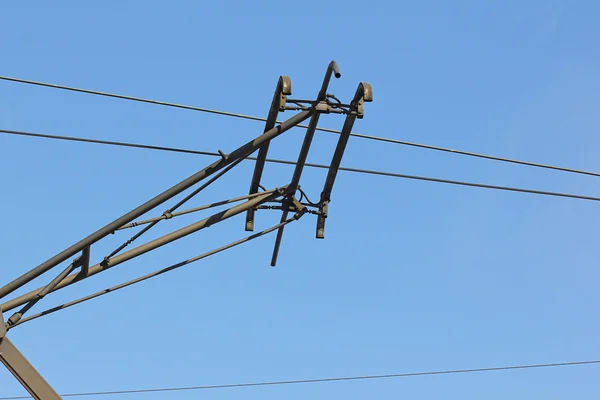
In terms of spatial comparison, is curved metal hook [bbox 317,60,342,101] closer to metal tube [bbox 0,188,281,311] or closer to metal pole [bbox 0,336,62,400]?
metal tube [bbox 0,188,281,311]

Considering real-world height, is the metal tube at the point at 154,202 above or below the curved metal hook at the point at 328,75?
below

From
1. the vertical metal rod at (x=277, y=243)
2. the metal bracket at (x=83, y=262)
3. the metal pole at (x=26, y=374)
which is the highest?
the vertical metal rod at (x=277, y=243)

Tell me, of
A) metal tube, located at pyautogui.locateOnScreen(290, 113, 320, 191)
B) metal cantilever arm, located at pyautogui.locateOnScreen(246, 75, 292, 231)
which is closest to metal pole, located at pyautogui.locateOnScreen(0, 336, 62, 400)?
metal cantilever arm, located at pyautogui.locateOnScreen(246, 75, 292, 231)

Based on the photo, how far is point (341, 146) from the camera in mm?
7742

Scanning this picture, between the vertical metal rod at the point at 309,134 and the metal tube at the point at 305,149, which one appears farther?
the metal tube at the point at 305,149

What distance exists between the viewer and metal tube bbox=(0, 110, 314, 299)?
274 inches

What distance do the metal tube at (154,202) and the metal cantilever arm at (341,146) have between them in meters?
0.37

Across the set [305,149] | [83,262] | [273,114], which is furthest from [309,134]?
[83,262]

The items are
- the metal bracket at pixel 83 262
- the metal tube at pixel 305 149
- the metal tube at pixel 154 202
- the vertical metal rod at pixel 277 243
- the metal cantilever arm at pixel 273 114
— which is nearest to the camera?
the metal tube at pixel 154 202

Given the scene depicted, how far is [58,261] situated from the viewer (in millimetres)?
6949

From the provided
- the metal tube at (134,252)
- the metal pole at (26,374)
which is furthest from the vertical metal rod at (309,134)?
the metal pole at (26,374)

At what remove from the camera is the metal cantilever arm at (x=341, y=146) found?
747 cm

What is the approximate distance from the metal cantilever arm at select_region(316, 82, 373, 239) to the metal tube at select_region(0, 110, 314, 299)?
367 millimetres

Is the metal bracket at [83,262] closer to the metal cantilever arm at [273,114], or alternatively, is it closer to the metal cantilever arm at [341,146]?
the metal cantilever arm at [273,114]
